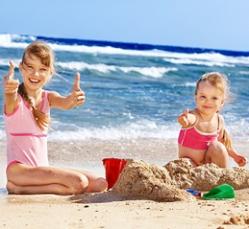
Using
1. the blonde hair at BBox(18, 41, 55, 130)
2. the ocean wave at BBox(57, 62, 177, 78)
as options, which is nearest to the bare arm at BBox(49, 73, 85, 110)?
the blonde hair at BBox(18, 41, 55, 130)

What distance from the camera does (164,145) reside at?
7.18m

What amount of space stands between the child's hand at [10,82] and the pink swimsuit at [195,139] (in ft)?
4.36

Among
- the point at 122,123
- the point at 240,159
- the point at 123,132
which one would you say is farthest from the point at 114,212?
the point at 122,123

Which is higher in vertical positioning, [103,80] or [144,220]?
[103,80]

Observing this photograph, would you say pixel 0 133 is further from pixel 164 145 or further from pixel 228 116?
pixel 228 116

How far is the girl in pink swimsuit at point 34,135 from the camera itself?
459 cm

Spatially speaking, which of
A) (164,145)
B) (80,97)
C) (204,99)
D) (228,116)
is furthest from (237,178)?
(228,116)

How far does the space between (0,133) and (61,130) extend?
0.80 metres

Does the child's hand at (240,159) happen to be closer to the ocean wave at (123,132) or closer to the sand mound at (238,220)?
the sand mound at (238,220)

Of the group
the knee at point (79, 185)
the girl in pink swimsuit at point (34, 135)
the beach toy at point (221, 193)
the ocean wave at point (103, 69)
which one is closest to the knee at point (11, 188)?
the girl in pink swimsuit at point (34, 135)

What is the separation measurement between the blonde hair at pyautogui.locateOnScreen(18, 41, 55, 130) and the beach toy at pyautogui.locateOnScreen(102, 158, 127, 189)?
1.70 feet

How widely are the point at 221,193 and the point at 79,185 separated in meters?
0.96

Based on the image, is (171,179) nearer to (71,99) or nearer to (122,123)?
(71,99)

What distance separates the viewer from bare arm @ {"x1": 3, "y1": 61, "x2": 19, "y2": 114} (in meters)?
4.37
